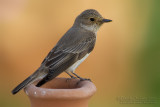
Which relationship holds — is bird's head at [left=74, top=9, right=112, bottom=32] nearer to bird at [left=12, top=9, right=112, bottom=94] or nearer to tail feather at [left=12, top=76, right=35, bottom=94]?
bird at [left=12, top=9, right=112, bottom=94]

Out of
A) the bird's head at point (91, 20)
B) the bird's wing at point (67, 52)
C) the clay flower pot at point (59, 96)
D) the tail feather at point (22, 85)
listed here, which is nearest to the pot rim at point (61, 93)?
the clay flower pot at point (59, 96)

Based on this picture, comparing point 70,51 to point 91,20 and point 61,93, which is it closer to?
point 91,20

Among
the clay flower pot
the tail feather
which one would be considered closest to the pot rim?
the clay flower pot

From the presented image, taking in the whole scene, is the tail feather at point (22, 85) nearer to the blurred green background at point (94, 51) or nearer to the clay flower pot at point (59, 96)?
the clay flower pot at point (59, 96)

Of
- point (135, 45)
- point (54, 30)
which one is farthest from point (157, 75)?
point (54, 30)

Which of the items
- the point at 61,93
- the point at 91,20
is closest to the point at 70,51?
the point at 91,20

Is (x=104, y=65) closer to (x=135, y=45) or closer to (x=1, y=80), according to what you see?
(x=135, y=45)

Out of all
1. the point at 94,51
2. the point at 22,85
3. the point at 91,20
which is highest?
the point at 91,20
